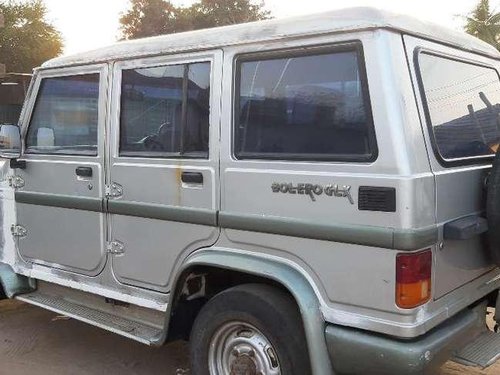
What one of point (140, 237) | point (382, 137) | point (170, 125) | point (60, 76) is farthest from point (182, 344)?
point (382, 137)

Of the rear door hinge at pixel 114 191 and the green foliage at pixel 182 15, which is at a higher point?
the green foliage at pixel 182 15

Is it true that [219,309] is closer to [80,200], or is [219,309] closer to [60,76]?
[80,200]

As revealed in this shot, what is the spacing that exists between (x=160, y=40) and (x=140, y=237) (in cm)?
121

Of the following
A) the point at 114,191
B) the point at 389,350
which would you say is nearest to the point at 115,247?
the point at 114,191

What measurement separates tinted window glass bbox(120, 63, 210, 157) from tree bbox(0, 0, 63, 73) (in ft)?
74.5

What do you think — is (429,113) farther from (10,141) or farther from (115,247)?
(10,141)

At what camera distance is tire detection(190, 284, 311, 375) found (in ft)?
9.35

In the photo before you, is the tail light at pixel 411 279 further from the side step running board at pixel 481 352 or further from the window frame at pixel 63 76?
the window frame at pixel 63 76

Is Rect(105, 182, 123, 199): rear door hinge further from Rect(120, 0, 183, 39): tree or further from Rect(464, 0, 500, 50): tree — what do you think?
Rect(120, 0, 183, 39): tree

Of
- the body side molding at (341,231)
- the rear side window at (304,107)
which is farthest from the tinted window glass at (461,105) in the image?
the body side molding at (341,231)

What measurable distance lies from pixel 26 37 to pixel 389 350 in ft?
85.1

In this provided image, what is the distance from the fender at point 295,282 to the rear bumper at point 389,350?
5 centimetres

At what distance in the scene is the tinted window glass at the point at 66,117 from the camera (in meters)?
3.89

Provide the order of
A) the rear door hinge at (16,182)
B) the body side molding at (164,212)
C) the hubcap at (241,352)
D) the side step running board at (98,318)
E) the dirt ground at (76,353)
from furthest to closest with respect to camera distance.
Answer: the rear door hinge at (16,182) → the dirt ground at (76,353) → the side step running board at (98,318) → the body side molding at (164,212) → the hubcap at (241,352)
